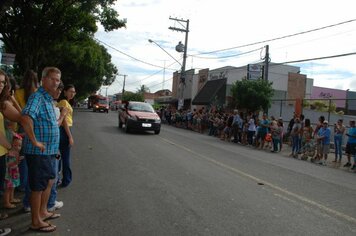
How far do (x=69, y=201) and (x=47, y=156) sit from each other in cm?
186

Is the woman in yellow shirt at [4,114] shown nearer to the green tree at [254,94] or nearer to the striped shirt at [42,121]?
the striped shirt at [42,121]

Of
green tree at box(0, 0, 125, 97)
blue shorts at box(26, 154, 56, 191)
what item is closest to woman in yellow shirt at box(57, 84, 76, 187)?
blue shorts at box(26, 154, 56, 191)

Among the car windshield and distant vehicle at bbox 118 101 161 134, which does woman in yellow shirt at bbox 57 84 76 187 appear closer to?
distant vehicle at bbox 118 101 161 134

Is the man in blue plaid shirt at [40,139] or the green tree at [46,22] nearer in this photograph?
the man in blue plaid shirt at [40,139]

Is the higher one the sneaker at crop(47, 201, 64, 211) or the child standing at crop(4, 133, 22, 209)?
the child standing at crop(4, 133, 22, 209)

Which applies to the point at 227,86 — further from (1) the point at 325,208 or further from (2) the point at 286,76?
(1) the point at 325,208

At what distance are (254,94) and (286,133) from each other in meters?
3.41

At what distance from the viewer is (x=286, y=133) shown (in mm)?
24328

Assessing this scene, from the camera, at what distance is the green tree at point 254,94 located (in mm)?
26312

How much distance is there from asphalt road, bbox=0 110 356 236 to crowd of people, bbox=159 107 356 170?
4443 millimetres

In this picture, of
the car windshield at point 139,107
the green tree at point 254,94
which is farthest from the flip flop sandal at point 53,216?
the green tree at point 254,94

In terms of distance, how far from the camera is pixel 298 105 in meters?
27.0

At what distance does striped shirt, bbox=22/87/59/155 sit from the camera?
4734 millimetres

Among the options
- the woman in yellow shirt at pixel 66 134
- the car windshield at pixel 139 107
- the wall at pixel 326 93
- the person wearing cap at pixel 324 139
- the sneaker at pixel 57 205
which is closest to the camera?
the sneaker at pixel 57 205
